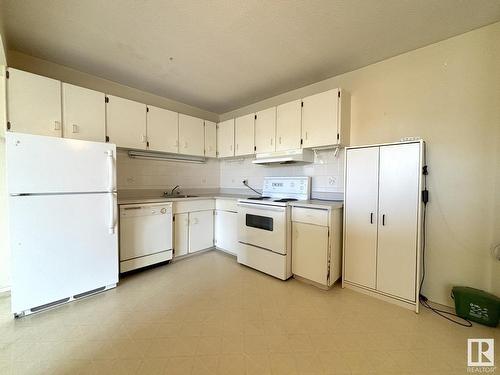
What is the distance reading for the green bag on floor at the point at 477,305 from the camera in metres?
1.72

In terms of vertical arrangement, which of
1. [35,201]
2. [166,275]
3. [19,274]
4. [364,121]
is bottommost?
[166,275]

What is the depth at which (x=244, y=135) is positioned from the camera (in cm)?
353

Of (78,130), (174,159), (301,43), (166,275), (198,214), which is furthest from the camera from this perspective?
(174,159)

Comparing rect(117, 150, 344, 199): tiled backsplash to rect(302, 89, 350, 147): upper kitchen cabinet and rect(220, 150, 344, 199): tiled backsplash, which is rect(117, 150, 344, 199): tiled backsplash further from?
rect(302, 89, 350, 147): upper kitchen cabinet

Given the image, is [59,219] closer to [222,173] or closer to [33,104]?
[33,104]

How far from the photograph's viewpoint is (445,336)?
1666 mm

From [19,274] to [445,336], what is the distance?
3621 mm

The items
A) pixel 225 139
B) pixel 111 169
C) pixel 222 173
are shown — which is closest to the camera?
pixel 111 169

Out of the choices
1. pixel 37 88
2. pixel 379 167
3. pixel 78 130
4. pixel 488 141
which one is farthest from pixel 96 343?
pixel 488 141

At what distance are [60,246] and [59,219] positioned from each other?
10.3 inches

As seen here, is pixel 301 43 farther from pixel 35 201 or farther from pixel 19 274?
pixel 19 274

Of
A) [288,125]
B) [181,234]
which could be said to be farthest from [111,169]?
[288,125]

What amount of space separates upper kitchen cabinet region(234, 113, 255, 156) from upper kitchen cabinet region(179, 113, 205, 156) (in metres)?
0.62

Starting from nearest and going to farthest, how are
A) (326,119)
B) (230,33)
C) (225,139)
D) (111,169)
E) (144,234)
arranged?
(230,33)
(111,169)
(326,119)
(144,234)
(225,139)
